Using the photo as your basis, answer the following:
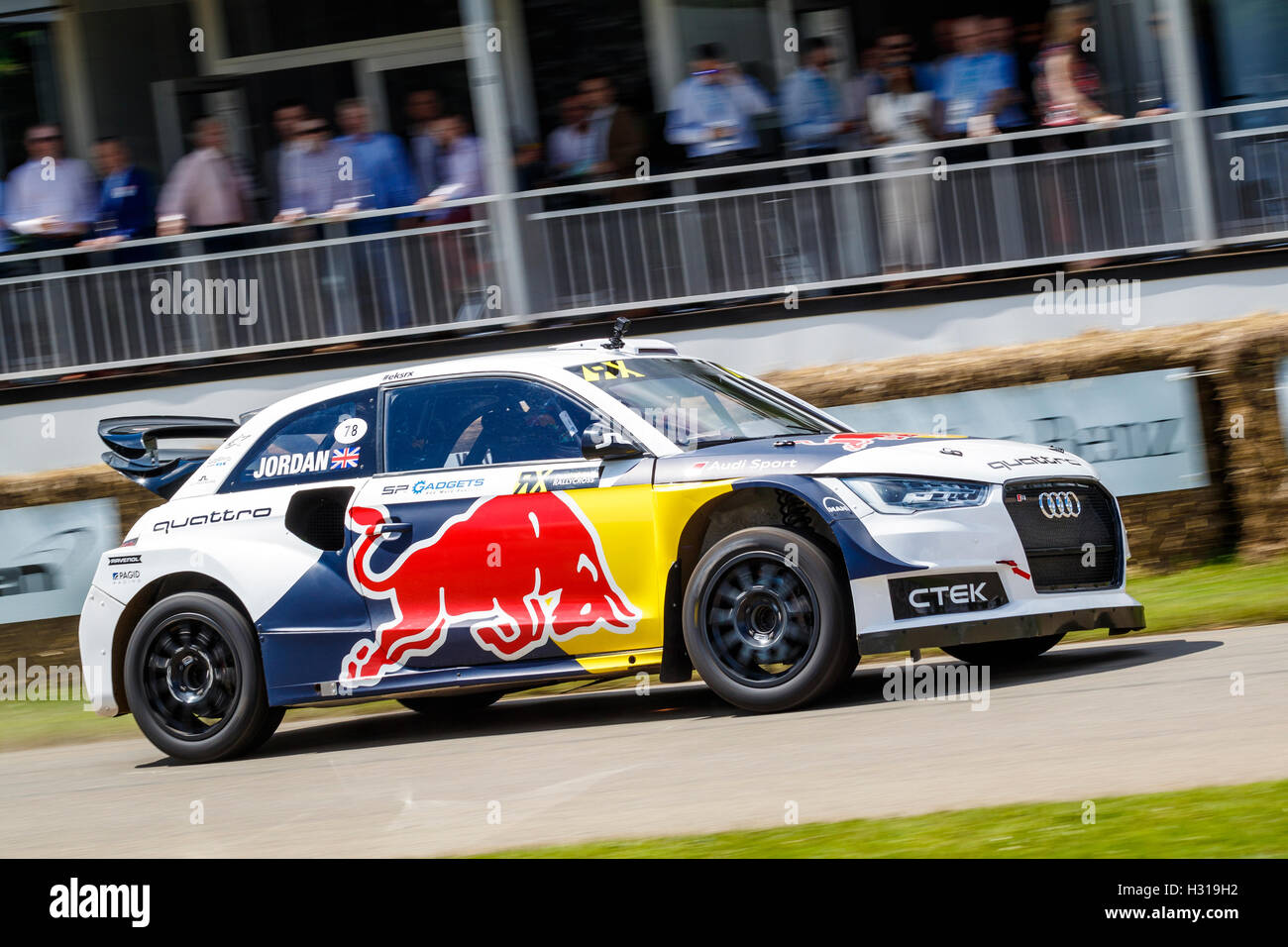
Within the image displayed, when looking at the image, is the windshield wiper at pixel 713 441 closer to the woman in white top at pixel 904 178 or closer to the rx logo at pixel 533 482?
the rx logo at pixel 533 482

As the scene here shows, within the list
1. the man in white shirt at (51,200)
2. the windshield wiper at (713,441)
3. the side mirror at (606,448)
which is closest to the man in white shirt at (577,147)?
the man in white shirt at (51,200)

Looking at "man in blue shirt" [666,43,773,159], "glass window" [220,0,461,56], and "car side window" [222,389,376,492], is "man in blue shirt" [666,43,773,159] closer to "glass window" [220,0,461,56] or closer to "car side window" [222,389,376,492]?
"glass window" [220,0,461,56]

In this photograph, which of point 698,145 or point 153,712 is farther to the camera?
point 698,145

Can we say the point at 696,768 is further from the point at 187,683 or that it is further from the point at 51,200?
the point at 51,200

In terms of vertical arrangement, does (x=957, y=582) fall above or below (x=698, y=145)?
below

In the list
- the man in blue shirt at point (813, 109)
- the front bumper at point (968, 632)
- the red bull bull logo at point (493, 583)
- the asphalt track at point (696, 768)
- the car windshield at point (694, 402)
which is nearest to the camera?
the asphalt track at point (696, 768)

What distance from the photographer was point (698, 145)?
45.4 ft

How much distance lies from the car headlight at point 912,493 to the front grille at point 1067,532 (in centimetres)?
19

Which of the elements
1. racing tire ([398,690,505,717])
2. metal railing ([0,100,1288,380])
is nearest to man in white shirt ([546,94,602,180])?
metal railing ([0,100,1288,380])

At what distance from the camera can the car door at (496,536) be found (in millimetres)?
7598
